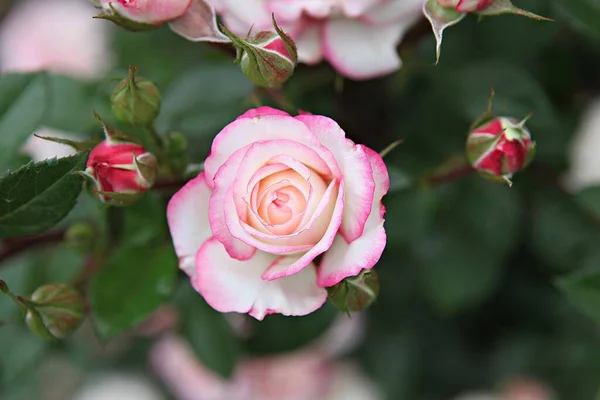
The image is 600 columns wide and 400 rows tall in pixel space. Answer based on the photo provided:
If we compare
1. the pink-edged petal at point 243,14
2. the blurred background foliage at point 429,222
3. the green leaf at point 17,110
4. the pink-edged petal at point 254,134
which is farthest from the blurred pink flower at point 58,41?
the pink-edged petal at point 254,134

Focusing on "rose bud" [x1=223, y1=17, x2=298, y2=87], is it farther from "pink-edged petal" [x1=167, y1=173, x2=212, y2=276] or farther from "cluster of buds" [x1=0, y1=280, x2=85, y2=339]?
"cluster of buds" [x1=0, y1=280, x2=85, y2=339]

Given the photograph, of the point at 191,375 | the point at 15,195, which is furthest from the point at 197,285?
the point at 191,375

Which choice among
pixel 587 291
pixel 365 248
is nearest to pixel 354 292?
pixel 365 248

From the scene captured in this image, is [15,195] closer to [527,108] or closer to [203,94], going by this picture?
[203,94]

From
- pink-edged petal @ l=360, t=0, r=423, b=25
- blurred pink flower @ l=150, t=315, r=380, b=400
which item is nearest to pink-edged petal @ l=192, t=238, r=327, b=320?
pink-edged petal @ l=360, t=0, r=423, b=25

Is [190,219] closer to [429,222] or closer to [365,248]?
[365,248]

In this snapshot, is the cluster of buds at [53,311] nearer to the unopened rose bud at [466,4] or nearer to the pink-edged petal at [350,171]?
the pink-edged petal at [350,171]
